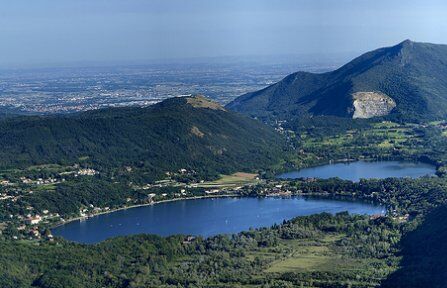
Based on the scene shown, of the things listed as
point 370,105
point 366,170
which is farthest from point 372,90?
point 366,170

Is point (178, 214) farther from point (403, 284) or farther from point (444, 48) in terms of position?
point (444, 48)

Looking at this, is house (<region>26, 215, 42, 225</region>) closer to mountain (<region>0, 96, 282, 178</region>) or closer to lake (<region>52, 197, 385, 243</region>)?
lake (<region>52, 197, 385, 243</region>)

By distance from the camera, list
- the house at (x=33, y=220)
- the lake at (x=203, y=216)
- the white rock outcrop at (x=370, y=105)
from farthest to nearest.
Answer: the white rock outcrop at (x=370, y=105) < the house at (x=33, y=220) < the lake at (x=203, y=216)

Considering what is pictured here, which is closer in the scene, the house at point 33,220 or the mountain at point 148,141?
the house at point 33,220

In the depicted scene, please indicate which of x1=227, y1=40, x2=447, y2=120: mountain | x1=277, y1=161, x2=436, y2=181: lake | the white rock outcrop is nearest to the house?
x1=277, y1=161, x2=436, y2=181: lake

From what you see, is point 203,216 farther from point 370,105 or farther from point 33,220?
point 370,105

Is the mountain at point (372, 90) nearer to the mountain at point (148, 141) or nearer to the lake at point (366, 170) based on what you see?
the mountain at point (148, 141)

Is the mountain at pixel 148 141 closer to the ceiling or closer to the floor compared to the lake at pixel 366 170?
closer to the ceiling

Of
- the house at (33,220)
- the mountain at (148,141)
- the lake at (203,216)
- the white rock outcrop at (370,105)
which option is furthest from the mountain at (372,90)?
the house at (33,220)
